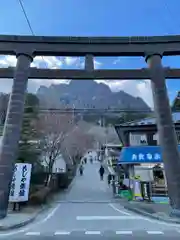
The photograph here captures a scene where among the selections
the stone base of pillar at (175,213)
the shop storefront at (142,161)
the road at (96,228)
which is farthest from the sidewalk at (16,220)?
the shop storefront at (142,161)

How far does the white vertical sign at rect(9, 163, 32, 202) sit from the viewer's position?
449 inches

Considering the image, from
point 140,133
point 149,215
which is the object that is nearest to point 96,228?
point 149,215

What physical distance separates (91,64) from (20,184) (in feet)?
23.9

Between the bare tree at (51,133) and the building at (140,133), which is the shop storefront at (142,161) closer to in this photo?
the building at (140,133)

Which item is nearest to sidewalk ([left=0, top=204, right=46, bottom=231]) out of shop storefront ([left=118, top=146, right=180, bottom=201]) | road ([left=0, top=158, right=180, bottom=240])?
road ([left=0, top=158, right=180, bottom=240])

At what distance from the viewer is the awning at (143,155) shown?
17547 mm

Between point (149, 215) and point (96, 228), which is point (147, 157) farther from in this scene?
point (96, 228)

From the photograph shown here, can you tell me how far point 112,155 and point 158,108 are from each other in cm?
3386

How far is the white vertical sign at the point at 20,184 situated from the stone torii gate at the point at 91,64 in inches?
74.5

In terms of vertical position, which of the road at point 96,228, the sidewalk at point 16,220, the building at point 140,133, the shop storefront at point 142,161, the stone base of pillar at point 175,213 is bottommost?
the road at point 96,228

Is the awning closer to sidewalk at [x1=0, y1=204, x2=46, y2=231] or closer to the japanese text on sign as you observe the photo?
the japanese text on sign

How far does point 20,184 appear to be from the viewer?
38.4ft

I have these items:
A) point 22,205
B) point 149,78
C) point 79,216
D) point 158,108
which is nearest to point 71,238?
point 79,216

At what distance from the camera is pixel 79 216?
1081 centimetres
